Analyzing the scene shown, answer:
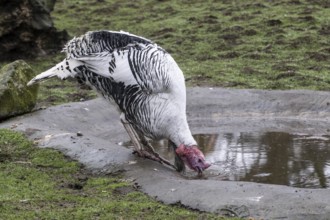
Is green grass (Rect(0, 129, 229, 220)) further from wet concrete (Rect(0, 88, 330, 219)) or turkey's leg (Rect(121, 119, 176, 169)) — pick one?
turkey's leg (Rect(121, 119, 176, 169))

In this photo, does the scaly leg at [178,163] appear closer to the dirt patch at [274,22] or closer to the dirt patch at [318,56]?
the dirt patch at [318,56]

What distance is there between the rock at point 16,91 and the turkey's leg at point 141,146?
2.10 metres

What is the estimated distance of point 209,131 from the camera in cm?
884

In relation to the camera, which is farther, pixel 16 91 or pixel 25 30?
pixel 25 30

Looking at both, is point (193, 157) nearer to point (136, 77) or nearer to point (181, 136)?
point (181, 136)

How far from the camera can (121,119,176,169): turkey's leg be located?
679 centimetres

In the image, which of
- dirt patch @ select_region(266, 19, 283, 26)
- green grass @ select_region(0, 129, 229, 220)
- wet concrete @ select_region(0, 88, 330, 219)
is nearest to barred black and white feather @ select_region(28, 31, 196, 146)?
wet concrete @ select_region(0, 88, 330, 219)

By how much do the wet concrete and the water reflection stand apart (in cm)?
39

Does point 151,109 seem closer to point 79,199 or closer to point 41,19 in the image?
point 79,199

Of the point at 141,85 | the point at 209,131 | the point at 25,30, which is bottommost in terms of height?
the point at 209,131

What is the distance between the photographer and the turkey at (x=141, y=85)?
640 centimetres

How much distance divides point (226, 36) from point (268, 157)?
23.9ft

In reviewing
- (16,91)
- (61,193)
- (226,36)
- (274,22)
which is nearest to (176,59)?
(226,36)

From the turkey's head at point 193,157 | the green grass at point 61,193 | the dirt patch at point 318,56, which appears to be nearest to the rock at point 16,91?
the green grass at point 61,193
